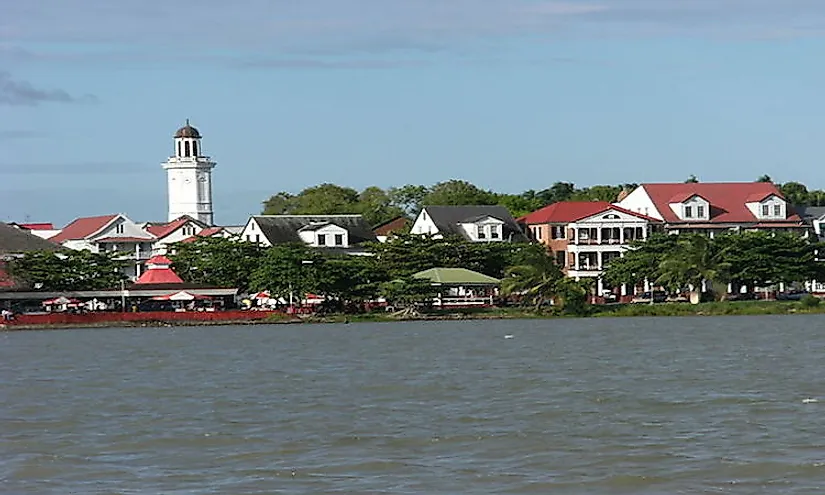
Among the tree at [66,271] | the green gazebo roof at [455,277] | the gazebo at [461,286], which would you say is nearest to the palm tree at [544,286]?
the green gazebo roof at [455,277]

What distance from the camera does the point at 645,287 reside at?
74.9 meters

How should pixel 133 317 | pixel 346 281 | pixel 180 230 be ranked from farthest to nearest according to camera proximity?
1. pixel 180 230
2. pixel 346 281
3. pixel 133 317

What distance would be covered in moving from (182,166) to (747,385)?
7845cm

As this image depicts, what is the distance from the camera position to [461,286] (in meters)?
66.8

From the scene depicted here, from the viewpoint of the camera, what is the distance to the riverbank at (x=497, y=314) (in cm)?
6172

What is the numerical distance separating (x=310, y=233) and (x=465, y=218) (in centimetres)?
826

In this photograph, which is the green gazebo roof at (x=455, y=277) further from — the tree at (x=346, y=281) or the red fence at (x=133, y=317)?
the red fence at (x=133, y=317)

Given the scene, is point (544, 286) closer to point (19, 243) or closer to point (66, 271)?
point (66, 271)

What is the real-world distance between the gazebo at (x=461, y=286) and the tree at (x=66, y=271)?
14.1 metres

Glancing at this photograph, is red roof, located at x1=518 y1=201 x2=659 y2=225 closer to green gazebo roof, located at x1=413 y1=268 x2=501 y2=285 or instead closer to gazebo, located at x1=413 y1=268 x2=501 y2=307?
gazebo, located at x1=413 y1=268 x2=501 y2=307

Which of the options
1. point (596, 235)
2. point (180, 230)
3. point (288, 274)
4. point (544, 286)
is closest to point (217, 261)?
point (288, 274)

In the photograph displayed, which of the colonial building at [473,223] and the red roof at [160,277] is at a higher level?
the colonial building at [473,223]

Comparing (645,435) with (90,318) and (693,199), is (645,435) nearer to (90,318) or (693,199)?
(90,318)

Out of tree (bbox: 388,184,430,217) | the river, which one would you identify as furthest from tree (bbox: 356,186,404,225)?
the river
